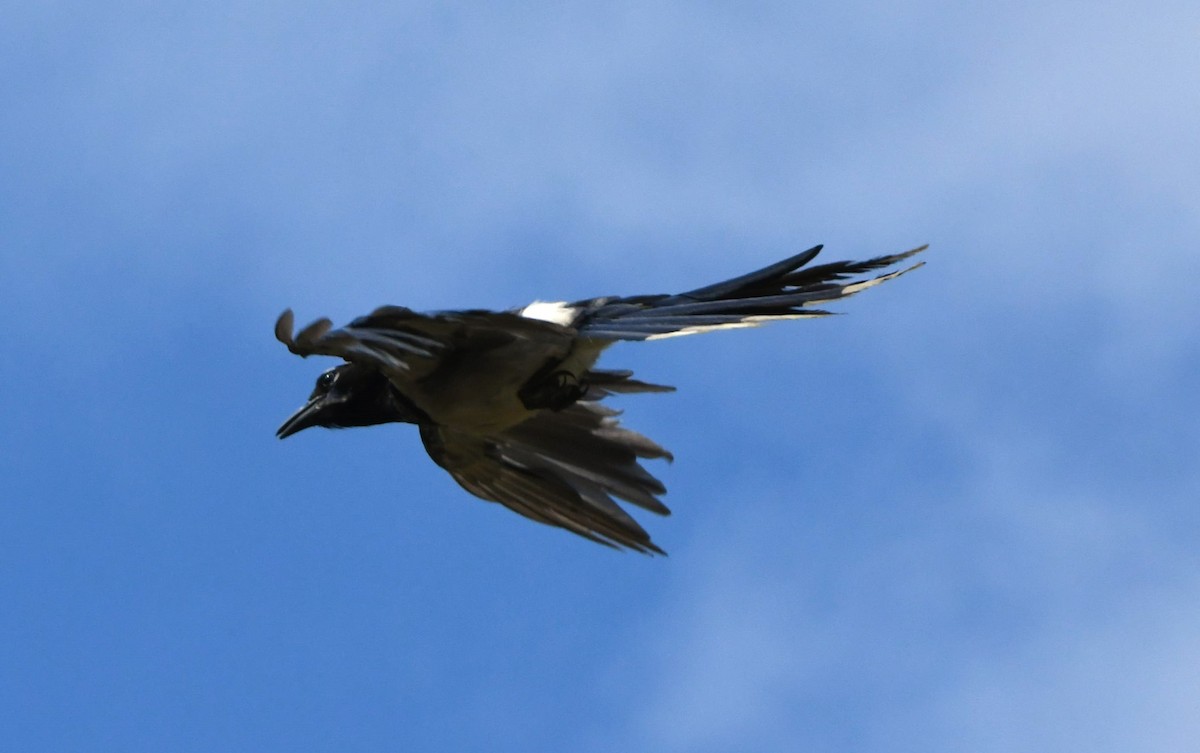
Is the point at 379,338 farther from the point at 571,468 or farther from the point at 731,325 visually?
the point at 571,468

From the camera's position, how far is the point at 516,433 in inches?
256

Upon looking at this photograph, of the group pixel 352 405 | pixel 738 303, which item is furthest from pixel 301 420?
pixel 738 303

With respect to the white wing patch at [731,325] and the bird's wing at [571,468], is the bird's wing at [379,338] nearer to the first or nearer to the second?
the white wing patch at [731,325]

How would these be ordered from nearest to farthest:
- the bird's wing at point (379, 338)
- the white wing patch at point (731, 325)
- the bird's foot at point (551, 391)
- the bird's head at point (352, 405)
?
1. the bird's wing at point (379, 338)
2. the white wing patch at point (731, 325)
3. the bird's foot at point (551, 391)
4. the bird's head at point (352, 405)

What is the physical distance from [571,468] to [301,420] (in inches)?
40.6

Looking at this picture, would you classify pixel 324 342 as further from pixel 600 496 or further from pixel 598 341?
pixel 600 496

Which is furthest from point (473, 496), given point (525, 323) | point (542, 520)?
point (525, 323)

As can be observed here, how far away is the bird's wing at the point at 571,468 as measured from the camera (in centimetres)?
644

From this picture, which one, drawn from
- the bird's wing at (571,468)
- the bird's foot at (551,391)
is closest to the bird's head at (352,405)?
the bird's wing at (571,468)

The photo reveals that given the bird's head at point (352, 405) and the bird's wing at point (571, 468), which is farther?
the bird's wing at point (571, 468)

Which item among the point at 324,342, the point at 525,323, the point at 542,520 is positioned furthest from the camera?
the point at 542,520

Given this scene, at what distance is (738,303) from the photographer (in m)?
5.71

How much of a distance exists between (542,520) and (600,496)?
263mm

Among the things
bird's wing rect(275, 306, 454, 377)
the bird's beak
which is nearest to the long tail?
bird's wing rect(275, 306, 454, 377)
